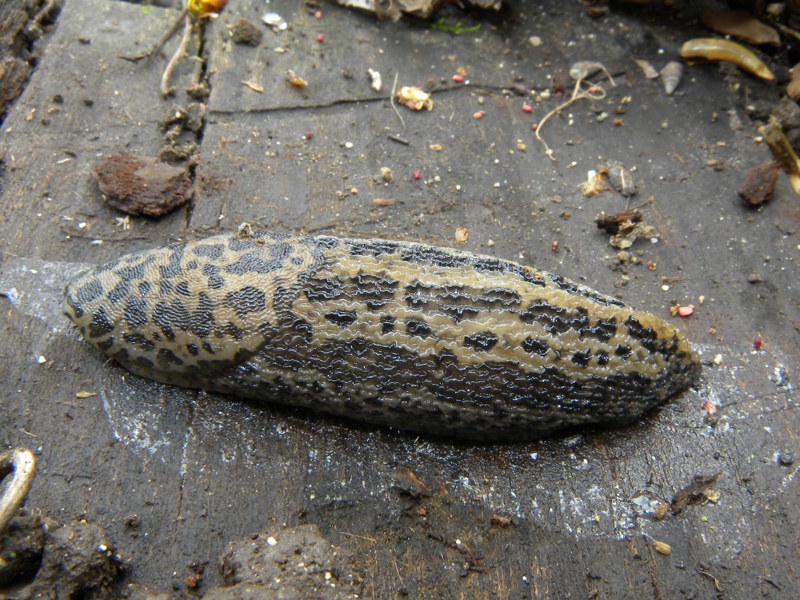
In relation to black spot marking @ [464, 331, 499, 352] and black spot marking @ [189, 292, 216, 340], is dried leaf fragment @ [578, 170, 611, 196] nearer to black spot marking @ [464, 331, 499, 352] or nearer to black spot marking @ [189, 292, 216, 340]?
black spot marking @ [464, 331, 499, 352]

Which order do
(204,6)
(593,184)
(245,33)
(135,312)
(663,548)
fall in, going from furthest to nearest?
1. (204,6)
2. (245,33)
3. (593,184)
4. (135,312)
5. (663,548)

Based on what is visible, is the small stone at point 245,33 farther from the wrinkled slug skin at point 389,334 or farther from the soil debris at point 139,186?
the wrinkled slug skin at point 389,334

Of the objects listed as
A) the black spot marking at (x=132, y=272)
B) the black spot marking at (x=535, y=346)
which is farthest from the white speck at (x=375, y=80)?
the black spot marking at (x=535, y=346)

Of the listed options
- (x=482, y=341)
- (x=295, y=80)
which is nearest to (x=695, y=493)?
(x=482, y=341)

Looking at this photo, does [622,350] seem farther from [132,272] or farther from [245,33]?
[245,33]

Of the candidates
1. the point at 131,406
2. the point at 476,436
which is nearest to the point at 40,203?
the point at 131,406
